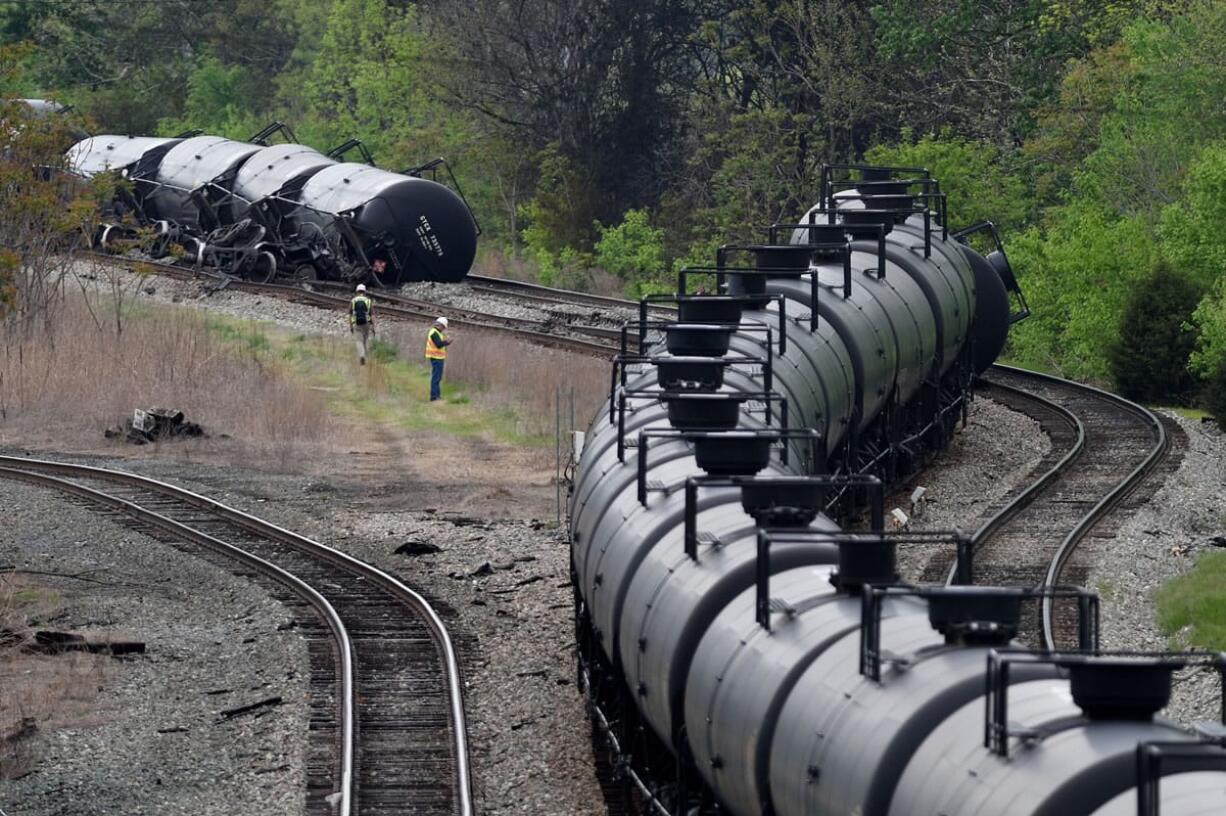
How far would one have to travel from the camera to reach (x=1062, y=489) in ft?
83.5

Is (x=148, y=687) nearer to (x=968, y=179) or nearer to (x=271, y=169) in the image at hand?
(x=271, y=169)

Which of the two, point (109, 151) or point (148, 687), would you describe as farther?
point (109, 151)

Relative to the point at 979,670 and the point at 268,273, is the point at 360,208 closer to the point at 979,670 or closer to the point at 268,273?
the point at 268,273

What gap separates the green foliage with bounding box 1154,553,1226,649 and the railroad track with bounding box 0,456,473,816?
7.19 meters

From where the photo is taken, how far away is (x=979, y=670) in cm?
779

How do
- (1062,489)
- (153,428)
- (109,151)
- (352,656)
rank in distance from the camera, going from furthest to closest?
(109,151) → (153,428) → (1062,489) → (352,656)

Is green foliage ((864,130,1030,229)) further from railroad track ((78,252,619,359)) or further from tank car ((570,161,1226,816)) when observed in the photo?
tank car ((570,161,1226,816))

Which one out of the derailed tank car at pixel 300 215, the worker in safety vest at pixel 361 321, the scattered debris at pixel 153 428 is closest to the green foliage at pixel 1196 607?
the scattered debris at pixel 153 428

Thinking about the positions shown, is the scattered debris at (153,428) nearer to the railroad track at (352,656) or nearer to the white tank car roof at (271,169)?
the railroad track at (352,656)

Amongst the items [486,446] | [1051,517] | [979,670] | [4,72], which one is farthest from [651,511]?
[4,72]

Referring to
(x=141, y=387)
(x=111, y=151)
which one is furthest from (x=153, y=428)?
(x=111, y=151)

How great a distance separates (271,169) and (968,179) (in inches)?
747

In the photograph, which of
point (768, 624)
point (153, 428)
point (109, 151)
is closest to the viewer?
point (768, 624)

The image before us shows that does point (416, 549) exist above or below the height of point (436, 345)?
below
